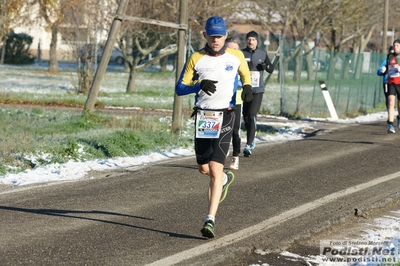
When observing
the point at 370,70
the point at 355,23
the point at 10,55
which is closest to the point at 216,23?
the point at 370,70

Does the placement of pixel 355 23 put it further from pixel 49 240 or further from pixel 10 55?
pixel 49 240

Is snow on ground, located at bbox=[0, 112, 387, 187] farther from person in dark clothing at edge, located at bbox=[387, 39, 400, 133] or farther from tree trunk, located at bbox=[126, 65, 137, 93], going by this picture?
tree trunk, located at bbox=[126, 65, 137, 93]

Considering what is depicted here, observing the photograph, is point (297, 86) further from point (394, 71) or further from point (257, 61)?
point (257, 61)

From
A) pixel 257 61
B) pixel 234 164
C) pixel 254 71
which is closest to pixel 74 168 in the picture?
pixel 234 164

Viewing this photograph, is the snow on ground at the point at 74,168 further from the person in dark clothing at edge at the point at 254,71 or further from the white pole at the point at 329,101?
the white pole at the point at 329,101

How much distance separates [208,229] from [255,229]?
81cm

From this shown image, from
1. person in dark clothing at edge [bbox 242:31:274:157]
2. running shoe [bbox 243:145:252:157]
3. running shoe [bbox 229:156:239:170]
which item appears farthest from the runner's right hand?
running shoe [bbox 243:145:252:157]

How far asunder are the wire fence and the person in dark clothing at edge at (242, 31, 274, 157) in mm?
7255

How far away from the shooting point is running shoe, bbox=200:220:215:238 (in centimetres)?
727

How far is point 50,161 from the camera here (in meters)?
12.2

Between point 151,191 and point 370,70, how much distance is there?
832 inches

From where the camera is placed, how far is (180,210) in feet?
28.9

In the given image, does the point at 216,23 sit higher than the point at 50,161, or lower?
higher

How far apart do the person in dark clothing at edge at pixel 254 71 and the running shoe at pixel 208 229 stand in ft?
20.3
